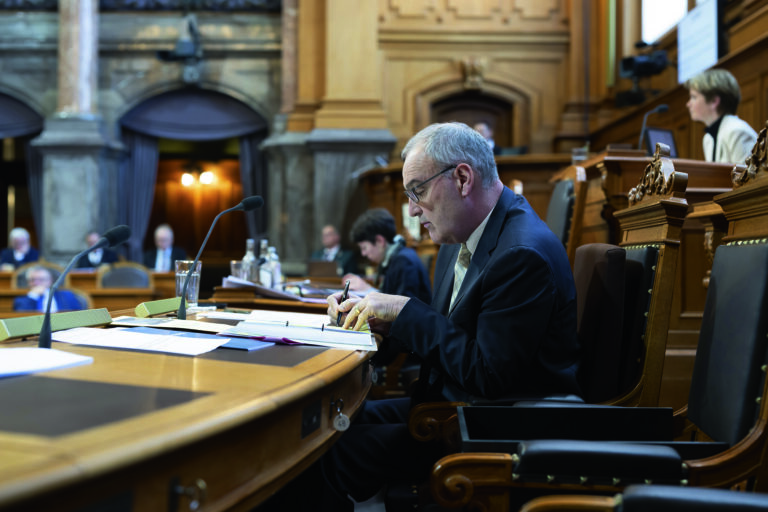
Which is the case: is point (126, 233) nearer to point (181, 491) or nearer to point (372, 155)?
point (181, 491)

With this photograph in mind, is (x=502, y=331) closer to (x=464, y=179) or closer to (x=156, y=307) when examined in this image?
Result: (x=464, y=179)

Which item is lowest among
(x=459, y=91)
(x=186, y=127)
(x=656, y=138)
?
(x=656, y=138)

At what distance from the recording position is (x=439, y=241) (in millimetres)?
1745

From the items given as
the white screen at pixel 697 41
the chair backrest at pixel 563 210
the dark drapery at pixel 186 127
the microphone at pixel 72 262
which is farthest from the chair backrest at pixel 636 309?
the dark drapery at pixel 186 127

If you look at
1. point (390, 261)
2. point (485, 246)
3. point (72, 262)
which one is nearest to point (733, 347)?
point (485, 246)

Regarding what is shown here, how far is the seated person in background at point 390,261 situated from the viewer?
334 cm

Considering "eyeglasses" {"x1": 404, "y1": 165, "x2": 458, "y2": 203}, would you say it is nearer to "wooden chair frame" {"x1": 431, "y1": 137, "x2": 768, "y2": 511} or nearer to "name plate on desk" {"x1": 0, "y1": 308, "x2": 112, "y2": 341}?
"wooden chair frame" {"x1": 431, "y1": 137, "x2": 768, "y2": 511}

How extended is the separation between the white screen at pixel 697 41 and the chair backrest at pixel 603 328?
489 centimetres

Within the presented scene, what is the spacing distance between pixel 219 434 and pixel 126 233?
3.16 ft

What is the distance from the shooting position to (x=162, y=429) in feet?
2.44

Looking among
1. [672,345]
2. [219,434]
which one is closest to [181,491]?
[219,434]

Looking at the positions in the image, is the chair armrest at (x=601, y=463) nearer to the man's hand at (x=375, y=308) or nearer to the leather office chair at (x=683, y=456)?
the leather office chair at (x=683, y=456)

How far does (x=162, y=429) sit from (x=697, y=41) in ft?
21.7

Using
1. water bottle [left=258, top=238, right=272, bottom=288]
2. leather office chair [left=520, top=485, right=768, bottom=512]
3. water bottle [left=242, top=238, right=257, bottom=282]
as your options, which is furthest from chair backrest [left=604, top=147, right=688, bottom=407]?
water bottle [left=242, top=238, right=257, bottom=282]
